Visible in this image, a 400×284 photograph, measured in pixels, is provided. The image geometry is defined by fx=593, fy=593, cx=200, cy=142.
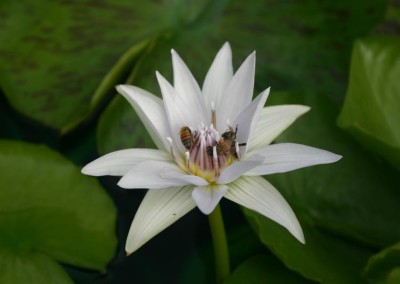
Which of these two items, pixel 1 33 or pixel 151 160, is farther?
pixel 1 33

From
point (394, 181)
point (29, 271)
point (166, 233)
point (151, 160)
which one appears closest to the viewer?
point (151, 160)

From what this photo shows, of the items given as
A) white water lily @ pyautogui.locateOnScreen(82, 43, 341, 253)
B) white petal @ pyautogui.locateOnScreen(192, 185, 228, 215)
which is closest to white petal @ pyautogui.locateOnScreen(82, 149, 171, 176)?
white water lily @ pyautogui.locateOnScreen(82, 43, 341, 253)

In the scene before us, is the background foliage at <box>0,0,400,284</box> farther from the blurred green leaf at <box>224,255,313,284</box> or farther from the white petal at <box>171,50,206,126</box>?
the white petal at <box>171,50,206,126</box>

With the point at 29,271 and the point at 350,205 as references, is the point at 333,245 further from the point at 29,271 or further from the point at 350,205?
the point at 29,271

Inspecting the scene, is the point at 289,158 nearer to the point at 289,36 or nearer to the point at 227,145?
the point at 227,145

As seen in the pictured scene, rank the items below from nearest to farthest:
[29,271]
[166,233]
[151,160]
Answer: [151,160]
[29,271]
[166,233]

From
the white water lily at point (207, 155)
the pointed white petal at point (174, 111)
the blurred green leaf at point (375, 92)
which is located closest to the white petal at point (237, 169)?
the white water lily at point (207, 155)

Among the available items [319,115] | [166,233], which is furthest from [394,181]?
[166,233]
